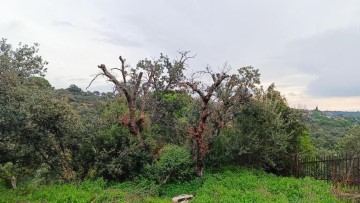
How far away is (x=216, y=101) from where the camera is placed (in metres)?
16.4

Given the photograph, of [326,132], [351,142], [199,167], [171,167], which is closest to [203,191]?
[171,167]

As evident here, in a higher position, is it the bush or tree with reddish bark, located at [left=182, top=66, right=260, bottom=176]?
tree with reddish bark, located at [left=182, top=66, right=260, bottom=176]

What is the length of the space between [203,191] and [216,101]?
5302mm

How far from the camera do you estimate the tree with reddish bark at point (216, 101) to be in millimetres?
14672

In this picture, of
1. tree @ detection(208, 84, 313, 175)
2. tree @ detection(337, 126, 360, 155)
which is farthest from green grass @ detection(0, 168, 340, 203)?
tree @ detection(337, 126, 360, 155)

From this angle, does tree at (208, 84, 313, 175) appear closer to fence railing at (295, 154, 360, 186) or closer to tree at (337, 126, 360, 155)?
fence railing at (295, 154, 360, 186)

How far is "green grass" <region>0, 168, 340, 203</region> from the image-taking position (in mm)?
10688

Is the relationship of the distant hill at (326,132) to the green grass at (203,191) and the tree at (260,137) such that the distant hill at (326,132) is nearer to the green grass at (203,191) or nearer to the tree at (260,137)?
the tree at (260,137)

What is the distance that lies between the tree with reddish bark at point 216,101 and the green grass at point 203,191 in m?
1.55

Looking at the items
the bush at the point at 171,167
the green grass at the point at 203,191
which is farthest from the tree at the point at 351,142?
the bush at the point at 171,167

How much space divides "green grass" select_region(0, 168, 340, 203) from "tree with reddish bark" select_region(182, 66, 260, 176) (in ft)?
5.07

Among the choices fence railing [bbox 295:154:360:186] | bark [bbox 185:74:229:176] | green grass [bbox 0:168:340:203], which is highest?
bark [bbox 185:74:229:176]

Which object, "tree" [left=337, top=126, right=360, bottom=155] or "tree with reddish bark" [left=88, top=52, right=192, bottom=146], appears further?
"tree" [left=337, top=126, right=360, bottom=155]

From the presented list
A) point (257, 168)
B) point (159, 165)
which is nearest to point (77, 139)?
point (159, 165)
